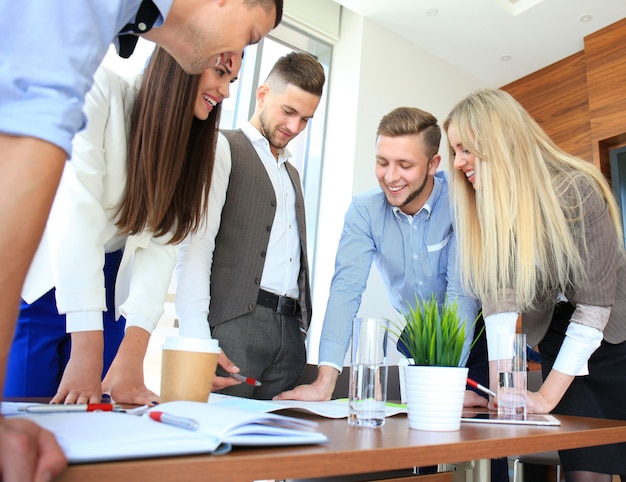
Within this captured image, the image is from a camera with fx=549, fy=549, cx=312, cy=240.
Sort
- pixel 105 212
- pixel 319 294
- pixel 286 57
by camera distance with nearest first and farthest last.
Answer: pixel 105 212 → pixel 286 57 → pixel 319 294

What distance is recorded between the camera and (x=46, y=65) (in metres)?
0.48

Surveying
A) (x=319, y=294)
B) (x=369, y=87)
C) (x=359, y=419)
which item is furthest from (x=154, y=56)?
(x=369, y=87)

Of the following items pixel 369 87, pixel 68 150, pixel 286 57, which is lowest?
pixel 68 150

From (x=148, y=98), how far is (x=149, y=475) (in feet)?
3.19

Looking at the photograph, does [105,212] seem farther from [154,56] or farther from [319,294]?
[319,294]

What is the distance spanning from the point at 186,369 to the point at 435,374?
0.36m

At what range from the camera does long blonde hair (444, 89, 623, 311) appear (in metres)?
1.37

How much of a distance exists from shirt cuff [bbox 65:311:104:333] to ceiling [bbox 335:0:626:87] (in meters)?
3.54

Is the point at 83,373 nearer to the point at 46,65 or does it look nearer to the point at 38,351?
the point at 38,351

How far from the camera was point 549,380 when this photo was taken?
1.28 meters

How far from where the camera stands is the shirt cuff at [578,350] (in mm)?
1254

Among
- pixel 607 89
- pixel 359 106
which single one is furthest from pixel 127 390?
pixel 607 89

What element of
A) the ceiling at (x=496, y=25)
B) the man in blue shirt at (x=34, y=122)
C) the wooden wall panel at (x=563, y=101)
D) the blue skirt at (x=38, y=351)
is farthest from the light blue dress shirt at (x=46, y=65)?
the wooden wall panel at (x=563, y=101)

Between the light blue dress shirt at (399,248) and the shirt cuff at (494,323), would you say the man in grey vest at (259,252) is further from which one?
the shirt cuff at (494,323)
